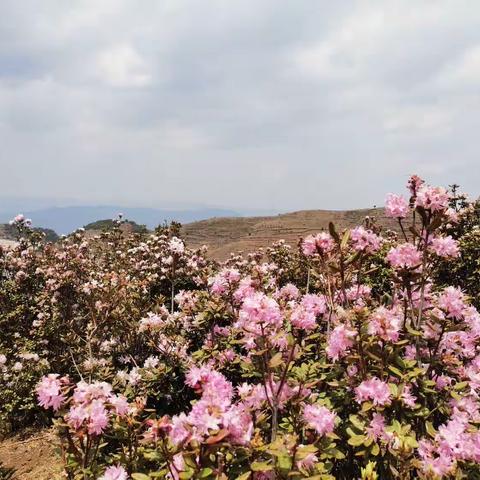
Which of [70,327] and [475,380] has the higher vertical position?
[475,380]

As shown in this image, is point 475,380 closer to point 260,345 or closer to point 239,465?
point 260,345

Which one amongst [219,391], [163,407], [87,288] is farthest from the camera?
[87,288]

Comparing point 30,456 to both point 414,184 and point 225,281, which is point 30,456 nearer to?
point 225,281

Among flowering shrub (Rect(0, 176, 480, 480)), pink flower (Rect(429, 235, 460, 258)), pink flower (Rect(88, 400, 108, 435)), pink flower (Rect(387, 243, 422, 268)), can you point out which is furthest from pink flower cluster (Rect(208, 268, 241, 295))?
pink flower (Rect(88, 400, 108, 435))

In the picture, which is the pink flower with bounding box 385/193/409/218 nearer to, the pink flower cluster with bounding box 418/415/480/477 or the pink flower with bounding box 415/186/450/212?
the pink flower with bounding box 415/186/450/212

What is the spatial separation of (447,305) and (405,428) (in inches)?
36.4

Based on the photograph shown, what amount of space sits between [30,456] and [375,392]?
230 inches

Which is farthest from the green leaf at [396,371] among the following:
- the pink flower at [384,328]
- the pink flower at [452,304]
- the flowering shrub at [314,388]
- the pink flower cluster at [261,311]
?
the pink flower cluster at [261,311]

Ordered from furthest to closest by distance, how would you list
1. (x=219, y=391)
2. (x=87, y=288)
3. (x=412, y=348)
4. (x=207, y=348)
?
1. (x=87, y=288)
2. (x=207, y=348)
3. (x=412, y=348)
4. (x=219, y=391)

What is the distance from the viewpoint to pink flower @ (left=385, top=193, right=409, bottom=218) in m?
3.65

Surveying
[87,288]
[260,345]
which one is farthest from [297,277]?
[260,345]

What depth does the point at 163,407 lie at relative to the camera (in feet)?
17.0

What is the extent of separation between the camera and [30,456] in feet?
22.5

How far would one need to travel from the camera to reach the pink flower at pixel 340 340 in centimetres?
311
